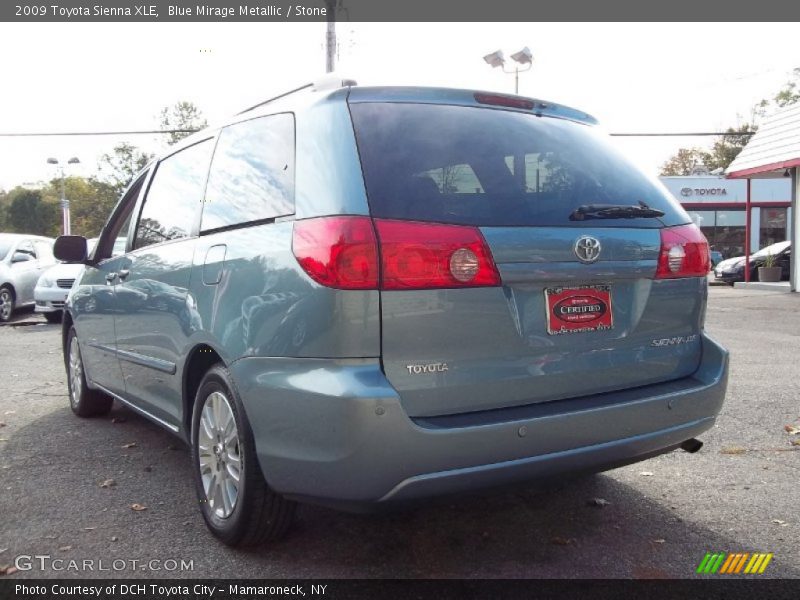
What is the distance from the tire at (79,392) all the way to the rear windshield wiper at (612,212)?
3.93 meters

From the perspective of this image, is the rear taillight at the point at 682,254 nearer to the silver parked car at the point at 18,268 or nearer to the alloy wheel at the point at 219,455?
the alloy wheel at the point at 219,455

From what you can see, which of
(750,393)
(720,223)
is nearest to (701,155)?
(720,223)

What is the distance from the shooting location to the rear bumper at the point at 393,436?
2391 mm

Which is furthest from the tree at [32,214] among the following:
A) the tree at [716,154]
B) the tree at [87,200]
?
the tree at [716,154]

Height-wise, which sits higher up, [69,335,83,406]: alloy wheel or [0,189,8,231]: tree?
[0,189,8,231]: tree

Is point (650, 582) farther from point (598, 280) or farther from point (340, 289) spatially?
point (340, 289)

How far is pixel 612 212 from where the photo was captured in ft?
9.46

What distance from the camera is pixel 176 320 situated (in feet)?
11.3

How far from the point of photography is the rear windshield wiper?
→ 2.82m

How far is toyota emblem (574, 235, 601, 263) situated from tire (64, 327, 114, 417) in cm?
394

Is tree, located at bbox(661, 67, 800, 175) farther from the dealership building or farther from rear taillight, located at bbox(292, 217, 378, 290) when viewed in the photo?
rear taillight, located at bbox(292, 217, 378, 290)

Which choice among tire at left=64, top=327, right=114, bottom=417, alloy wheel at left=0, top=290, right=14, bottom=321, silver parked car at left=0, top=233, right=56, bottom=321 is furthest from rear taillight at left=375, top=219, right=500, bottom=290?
alloy wheel at left=0, top=290, right=14, bottom=321

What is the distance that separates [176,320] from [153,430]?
2.02 m
